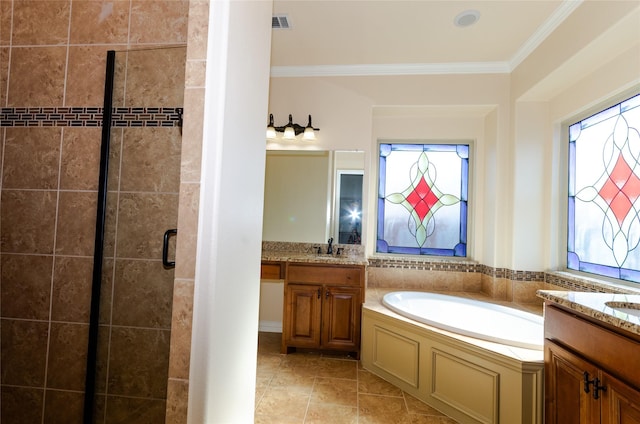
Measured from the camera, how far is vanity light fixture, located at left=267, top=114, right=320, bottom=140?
9.69 ft

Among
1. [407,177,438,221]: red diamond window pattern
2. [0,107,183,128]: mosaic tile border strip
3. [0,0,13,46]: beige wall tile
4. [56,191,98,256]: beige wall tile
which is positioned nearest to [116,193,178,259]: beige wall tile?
[56,191,98,256]: beige wall tile

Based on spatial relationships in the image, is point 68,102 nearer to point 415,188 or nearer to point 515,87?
point 415,188

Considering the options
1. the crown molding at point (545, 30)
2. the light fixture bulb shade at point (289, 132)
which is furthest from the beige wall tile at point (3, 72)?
the crown molding at point (545, 30)

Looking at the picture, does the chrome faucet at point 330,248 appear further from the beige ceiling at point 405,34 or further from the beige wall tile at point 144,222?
the beige wall tile at point 144,222

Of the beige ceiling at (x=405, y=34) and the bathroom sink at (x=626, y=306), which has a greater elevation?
the beige ceiling at (x=405, y=34)

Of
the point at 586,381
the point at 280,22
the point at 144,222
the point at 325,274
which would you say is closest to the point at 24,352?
the point at 144,222

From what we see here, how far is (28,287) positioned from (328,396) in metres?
1.79

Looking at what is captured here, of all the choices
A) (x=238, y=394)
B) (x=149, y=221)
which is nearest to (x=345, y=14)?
(x=149, y=221)

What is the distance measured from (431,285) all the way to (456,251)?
1.65 feet

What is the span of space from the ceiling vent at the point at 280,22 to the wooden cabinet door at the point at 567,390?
2.70m

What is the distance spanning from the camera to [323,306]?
99.7 inches

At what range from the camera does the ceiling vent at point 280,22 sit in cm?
230

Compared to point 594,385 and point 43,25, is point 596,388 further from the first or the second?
point 43,25

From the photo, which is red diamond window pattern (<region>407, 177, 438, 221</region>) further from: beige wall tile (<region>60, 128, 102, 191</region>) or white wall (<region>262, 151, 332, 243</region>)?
beige wall tile (<region>60, 128, 102, 191</region>)
